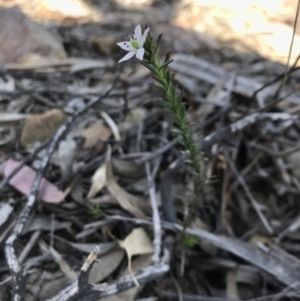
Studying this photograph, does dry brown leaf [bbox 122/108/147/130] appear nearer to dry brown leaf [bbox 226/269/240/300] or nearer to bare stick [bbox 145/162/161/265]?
bare stick [bbox 145/162/161/265]

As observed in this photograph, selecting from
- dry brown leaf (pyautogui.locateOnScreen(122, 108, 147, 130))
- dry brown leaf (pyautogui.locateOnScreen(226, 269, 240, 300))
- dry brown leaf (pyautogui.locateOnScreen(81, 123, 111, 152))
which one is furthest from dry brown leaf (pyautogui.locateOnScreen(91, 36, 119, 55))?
dry brown leaf (pyautogui.locateOnScreen(226, 269, 240, 300))

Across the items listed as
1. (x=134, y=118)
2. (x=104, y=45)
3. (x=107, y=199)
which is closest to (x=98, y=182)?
(x=107, y=199)

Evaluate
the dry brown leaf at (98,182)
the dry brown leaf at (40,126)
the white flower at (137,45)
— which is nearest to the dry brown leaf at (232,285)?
the dry brown leaf at (98,182)

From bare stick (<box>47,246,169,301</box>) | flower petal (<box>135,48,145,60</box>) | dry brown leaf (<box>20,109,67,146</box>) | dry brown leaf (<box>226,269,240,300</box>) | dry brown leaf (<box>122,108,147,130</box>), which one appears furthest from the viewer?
dry brown leaf (<box>122,108,147,130</box>)

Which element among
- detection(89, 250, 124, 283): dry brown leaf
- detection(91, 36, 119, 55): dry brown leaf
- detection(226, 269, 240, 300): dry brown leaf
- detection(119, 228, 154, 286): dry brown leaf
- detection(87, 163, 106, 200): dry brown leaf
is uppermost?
detection(91, 36, 119, 55): dry brown leaf

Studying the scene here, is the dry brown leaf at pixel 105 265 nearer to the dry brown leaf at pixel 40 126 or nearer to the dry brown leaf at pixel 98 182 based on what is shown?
the dry brown leaf at pixel 98 182

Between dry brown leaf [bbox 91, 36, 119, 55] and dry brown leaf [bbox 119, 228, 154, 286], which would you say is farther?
dry brown leaf [bbox 91, 36, 119, 55]
